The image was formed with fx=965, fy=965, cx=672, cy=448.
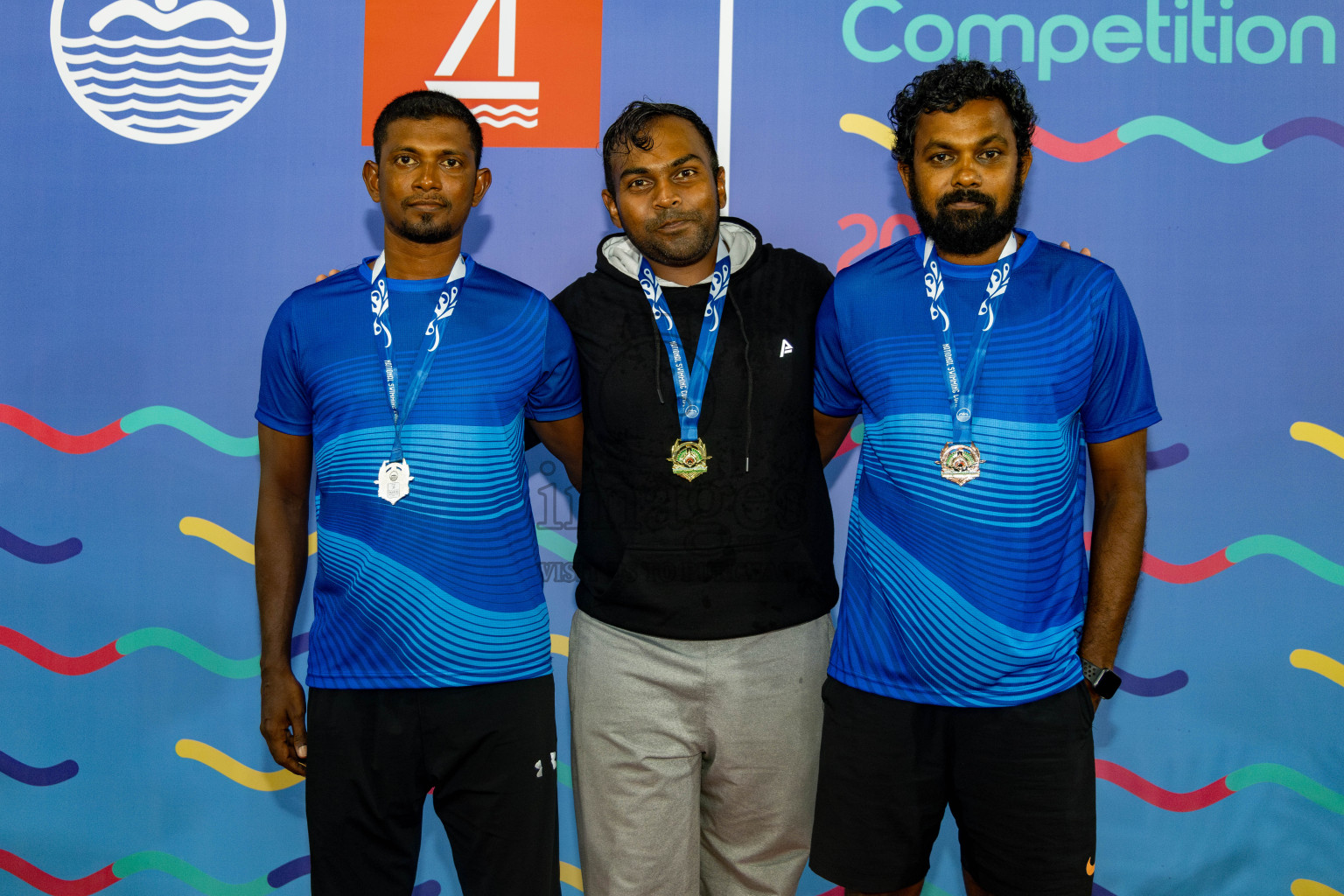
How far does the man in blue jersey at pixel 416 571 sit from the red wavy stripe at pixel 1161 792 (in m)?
1.49

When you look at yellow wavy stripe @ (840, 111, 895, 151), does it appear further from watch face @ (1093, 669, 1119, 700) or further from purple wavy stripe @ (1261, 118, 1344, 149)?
watch face @ (1093, 669, 1119, 700)

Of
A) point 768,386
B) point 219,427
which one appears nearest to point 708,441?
point 768,386

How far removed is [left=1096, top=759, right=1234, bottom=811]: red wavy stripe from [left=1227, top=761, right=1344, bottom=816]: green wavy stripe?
39 mm

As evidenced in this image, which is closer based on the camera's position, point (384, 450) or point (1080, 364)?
point (1080, 364)

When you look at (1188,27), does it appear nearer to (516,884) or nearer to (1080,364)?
(1080,364)

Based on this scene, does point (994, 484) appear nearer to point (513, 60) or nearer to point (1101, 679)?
point (1101, 679)

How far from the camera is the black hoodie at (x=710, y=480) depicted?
183 cm

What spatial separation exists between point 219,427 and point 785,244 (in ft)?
5.19

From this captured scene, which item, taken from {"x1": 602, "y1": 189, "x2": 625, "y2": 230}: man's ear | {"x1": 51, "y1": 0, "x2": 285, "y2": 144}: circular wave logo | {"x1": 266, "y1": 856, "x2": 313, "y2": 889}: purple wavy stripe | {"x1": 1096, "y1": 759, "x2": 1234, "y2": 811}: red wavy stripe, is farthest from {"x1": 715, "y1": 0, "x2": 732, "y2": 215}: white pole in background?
{"x1": 266, "y1": 856, "x2": 313, "y2": 889}: purple wavy stripe

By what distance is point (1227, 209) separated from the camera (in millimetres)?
2469

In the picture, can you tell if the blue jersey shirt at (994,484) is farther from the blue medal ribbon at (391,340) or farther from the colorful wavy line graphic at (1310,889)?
the colorful wavy line graphic at (1310,889)

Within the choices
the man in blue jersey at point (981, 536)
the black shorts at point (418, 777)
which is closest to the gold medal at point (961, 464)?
the man in blue jersey at point (981, 536)

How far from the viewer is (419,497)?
178 centimetres

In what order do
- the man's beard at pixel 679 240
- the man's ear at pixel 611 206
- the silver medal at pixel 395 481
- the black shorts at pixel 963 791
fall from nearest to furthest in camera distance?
1. the black shorts at pixel 963 791
2. the silver medal at pixel 395 481
3. the man's beard at pixel 679 240
4. the man's ear at pixel 611 206
